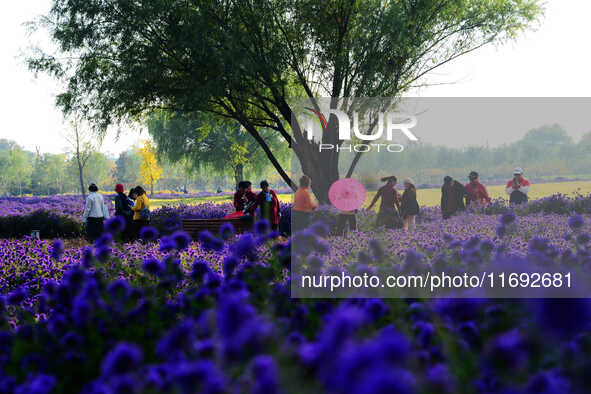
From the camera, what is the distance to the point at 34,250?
8.69 meters

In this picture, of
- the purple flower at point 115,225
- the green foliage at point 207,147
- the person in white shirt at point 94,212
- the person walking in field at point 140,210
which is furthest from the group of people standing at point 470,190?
the green foliage at point 207,147

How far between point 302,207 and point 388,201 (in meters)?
1.28

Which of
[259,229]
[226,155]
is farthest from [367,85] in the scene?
[226,155]

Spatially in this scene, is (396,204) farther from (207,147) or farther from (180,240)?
(207,147)

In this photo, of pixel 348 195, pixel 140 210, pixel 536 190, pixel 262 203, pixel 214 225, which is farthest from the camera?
pixel 140 210

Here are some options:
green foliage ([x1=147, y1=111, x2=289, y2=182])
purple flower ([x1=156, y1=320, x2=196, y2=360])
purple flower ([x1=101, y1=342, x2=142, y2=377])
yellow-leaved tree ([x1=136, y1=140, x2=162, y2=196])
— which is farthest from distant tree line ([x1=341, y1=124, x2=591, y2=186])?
yellow-leaved tree ([x1=136, y1=140, x2=162, y2=196])

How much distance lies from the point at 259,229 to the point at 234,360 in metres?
2.27

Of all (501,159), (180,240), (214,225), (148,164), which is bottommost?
(214,225)

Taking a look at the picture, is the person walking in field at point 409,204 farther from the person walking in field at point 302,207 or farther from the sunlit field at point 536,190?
the person walking in field at point 302,207

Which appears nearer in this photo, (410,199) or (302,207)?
(410,199)

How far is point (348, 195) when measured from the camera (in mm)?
7219

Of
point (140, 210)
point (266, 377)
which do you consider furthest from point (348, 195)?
point (140, 210)

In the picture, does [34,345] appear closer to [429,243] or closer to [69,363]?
[69,363]

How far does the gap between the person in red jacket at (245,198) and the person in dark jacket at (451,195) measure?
14.0ft
